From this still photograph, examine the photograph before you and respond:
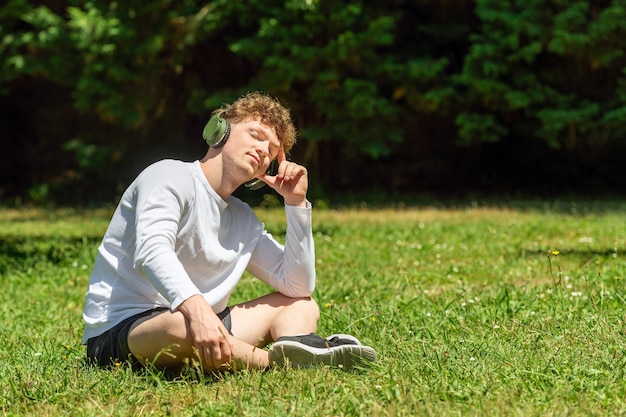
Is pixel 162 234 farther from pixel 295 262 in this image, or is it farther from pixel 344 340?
pixel 344 340

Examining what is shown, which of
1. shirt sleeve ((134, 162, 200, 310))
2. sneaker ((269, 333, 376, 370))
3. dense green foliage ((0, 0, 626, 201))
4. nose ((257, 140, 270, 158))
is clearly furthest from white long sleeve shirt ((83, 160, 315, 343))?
dense green foliage ((0, 0, 626, 201))

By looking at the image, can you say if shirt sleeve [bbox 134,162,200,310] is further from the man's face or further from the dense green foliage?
the dense green foliage

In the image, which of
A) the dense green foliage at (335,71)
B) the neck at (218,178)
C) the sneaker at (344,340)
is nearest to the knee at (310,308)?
the sneaker at (344,340)

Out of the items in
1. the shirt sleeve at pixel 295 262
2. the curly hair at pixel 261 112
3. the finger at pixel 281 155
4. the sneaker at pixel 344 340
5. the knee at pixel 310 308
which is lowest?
the sneaker at pixel 344 340

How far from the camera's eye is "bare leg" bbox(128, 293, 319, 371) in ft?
12.2

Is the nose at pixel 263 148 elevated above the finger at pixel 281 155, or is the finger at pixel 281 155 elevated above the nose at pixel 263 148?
the nose at pixel 263 148

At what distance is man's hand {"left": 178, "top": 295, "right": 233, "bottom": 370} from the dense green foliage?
11685 mm

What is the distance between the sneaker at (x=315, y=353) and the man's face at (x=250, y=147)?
2.52ft

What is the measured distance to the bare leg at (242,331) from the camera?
373 centimetres

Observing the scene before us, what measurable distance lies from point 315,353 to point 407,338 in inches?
36.7

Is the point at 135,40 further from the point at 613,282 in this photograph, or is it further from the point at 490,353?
the point at 490,353

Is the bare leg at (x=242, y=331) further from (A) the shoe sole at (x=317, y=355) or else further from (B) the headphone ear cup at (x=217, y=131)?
(B) the headphone ear cup at (x=217, y=131)

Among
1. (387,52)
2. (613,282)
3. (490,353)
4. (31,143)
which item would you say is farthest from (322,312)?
(31,143)

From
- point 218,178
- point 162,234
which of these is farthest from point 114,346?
point 218,178
